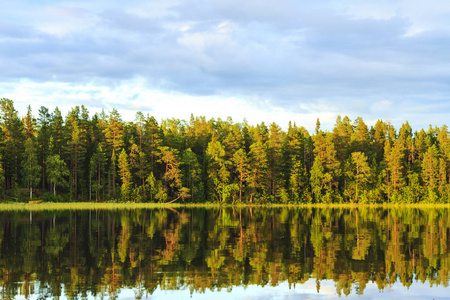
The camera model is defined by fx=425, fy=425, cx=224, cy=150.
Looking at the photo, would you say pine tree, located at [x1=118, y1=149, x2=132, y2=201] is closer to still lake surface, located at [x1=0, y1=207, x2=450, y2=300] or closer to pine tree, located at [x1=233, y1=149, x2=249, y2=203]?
pine tree, located at [x1=233, y1=149, x2=249, y2=203]

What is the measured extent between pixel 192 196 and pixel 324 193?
117 feet

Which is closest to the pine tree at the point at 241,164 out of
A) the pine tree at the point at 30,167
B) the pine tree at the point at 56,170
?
the pine tree at the point at 56,170

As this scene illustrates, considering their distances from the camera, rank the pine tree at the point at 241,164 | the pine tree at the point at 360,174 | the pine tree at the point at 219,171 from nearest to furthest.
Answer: the pine tree at the point at 219,171, the pine tree at the point at 241,164, the pine tree at the point at 360,174

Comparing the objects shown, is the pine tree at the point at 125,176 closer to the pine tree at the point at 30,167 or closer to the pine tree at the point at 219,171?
the pine tree at the point at 30,167

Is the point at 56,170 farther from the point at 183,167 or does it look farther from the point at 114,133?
the point at 183,167

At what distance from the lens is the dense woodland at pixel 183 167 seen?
100000mm

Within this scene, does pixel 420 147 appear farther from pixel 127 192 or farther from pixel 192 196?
pixel 127 192

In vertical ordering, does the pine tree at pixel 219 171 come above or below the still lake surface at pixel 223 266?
above

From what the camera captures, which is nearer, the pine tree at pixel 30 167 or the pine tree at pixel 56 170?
the pine tree at pixel 30 167

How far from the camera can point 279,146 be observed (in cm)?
11475

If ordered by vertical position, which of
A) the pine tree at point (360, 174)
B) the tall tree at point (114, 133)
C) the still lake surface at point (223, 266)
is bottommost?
the still lake surface at point (223, 266)

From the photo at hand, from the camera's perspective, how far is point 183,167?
108062mm

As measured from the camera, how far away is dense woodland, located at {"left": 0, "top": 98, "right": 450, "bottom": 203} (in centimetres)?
10000

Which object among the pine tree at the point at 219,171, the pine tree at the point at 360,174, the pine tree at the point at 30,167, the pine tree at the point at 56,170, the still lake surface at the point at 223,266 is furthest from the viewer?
the pine tree at the point at 360,174
